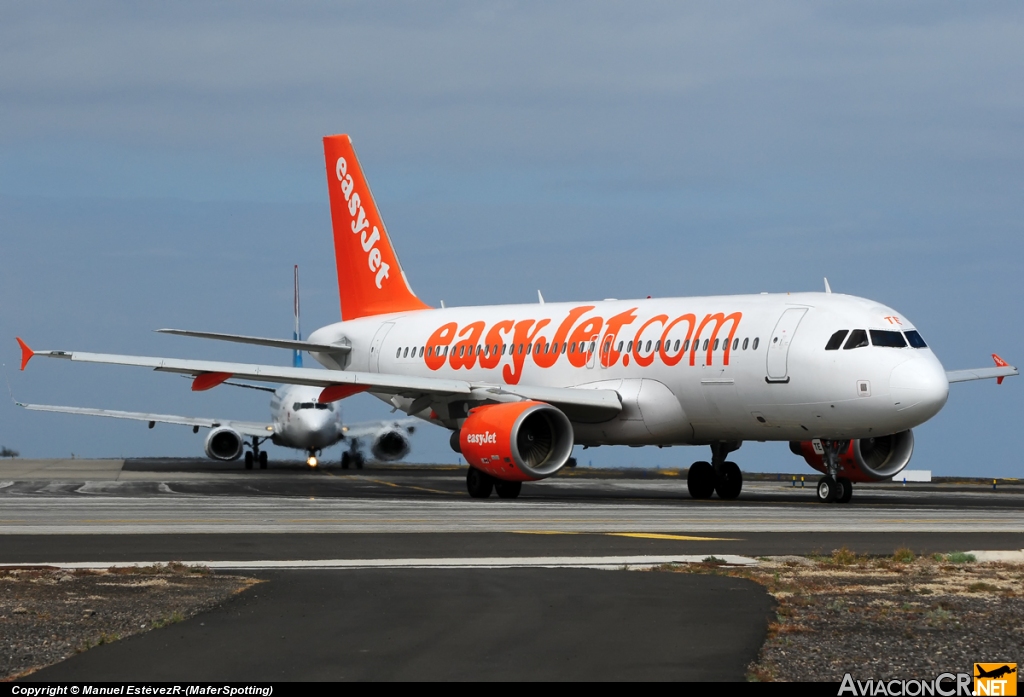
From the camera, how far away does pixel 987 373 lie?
107 feet

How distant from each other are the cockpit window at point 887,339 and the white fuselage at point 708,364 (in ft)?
0.15

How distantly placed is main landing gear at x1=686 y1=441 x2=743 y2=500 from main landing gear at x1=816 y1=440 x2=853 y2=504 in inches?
117

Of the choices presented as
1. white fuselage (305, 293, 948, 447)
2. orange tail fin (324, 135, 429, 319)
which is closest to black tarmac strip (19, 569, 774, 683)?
white fuselage (305, 293, 948, 447)

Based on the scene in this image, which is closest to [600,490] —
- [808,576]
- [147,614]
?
[808,576]

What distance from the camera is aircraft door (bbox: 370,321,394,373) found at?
37.2m

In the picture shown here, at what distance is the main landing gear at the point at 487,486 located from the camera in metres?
29.0

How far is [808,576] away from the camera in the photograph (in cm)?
1277

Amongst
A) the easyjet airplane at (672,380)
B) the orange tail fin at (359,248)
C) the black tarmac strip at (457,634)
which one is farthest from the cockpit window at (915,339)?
the orange tail fin at (359,248)

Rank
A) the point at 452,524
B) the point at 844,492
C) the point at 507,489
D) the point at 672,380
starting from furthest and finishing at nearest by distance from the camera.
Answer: the point at 507,489
the point at 672,380
the point at 844,492
the point at 452,524

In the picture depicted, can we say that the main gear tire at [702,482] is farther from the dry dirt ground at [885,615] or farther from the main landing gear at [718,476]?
the dry dirt ground at [885,615]

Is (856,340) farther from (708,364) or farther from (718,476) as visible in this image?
(718,476)

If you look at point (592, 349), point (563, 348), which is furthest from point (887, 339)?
point (563, 348)

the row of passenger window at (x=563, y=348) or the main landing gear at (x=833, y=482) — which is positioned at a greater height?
the row of passenger window at (x=563, y=348)

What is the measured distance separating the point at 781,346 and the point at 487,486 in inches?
262
